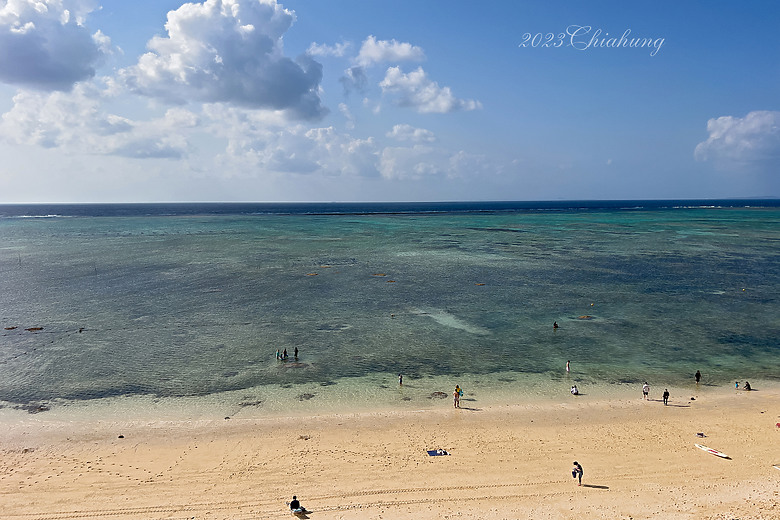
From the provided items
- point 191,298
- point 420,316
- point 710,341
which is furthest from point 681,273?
point 191,298

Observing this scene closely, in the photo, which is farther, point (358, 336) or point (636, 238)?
point (636, 238)

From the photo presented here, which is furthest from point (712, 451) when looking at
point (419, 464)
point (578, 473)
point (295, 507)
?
point (295, 507)

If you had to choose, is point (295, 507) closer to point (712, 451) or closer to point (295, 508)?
point (295, 508)

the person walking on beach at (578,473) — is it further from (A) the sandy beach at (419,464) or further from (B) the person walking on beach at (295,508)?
(B) the person walking on beach at (295,508)

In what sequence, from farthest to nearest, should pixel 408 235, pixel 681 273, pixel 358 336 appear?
pixel 408 235 → pixel 681 273 → pixel 358 336

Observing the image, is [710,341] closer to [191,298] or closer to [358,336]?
[358,336]

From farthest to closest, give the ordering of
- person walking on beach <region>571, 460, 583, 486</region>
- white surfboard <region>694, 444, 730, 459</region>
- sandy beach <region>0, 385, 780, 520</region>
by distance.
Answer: white surfboard <region>694, 444, 730, 459</region> < person walking on beach <region>571, 460, 583, 486</region> < sandy beach <region>0, 385, 780, 520</region>

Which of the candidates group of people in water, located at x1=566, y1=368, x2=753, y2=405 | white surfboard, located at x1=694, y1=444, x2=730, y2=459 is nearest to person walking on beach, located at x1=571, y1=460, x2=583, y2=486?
white surfboard, located at x1=694, y1=444, x2=730, y2=459

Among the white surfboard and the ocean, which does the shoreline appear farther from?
the white surfboard
